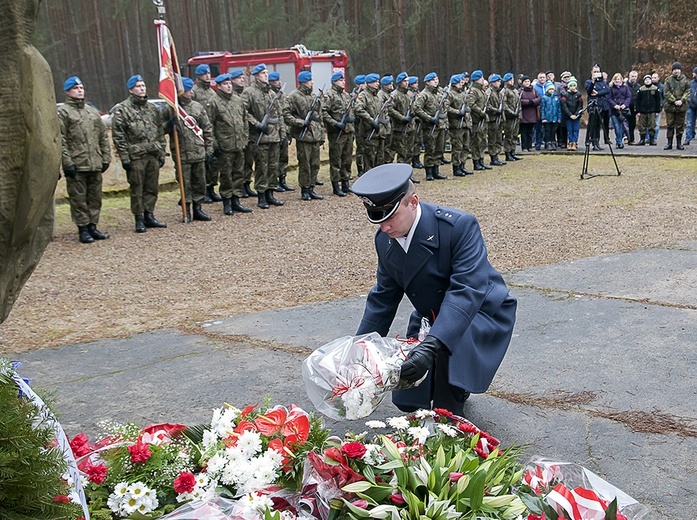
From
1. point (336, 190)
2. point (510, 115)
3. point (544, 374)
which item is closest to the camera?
point (544, 374)

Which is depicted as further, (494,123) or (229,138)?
(494,123)

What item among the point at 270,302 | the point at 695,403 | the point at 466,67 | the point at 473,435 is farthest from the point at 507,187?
the point at 466,67

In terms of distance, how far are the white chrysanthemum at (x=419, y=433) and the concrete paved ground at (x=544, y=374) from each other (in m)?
0.77

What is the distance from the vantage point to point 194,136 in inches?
471

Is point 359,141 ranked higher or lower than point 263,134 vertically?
lower

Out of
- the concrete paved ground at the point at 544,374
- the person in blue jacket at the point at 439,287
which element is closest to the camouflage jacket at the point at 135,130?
the concrete paved ground at the point at 544,374

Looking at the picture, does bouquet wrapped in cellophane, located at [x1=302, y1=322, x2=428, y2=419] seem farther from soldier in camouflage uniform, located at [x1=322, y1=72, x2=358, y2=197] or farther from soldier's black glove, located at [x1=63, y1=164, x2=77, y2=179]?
soldier in camouflage uniform, located at [x1=322, y1=72, x2=358, y2=197]

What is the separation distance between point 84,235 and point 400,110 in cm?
750

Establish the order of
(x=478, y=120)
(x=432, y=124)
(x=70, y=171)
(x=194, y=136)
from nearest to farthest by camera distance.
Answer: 1. (x=70, y=171)
2. (x=194, y=136)
3. (x=432, y=124)
4. (x=478, y=120)

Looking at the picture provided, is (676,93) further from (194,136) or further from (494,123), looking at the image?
(194,136)

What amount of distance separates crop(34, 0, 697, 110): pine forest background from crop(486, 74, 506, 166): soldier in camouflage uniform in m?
13.4

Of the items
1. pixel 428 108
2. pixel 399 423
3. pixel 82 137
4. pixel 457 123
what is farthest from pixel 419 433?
→ pixel 457 123

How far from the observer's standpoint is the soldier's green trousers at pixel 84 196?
10.8 meters

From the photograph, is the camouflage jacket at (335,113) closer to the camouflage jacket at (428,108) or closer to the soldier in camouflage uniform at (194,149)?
the camouflage jacket at (428,108)
